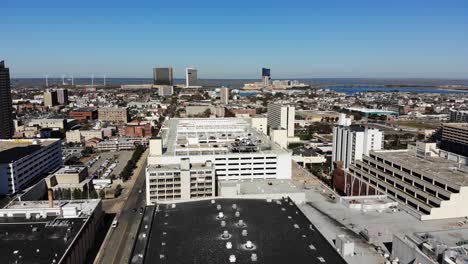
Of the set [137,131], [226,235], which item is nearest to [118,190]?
[226,235]

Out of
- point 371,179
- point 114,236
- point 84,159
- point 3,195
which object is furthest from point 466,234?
point 84,159

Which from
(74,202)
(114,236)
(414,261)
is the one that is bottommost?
(114,236)

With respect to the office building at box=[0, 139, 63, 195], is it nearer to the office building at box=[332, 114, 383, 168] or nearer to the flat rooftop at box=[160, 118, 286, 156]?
the flat rooftop at box=[160, 118, 286, 156]

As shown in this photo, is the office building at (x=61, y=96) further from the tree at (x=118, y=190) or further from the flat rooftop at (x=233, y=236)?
the flat rooftop at (x=233, y=236)

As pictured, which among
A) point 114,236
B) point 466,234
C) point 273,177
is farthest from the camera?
point 273,177

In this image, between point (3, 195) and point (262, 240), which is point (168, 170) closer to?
point (262, 240)

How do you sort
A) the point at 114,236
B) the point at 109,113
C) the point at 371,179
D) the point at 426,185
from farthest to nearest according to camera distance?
the point at 109,113
the point at 371,179
the point at 114,236
the point at 426,185
